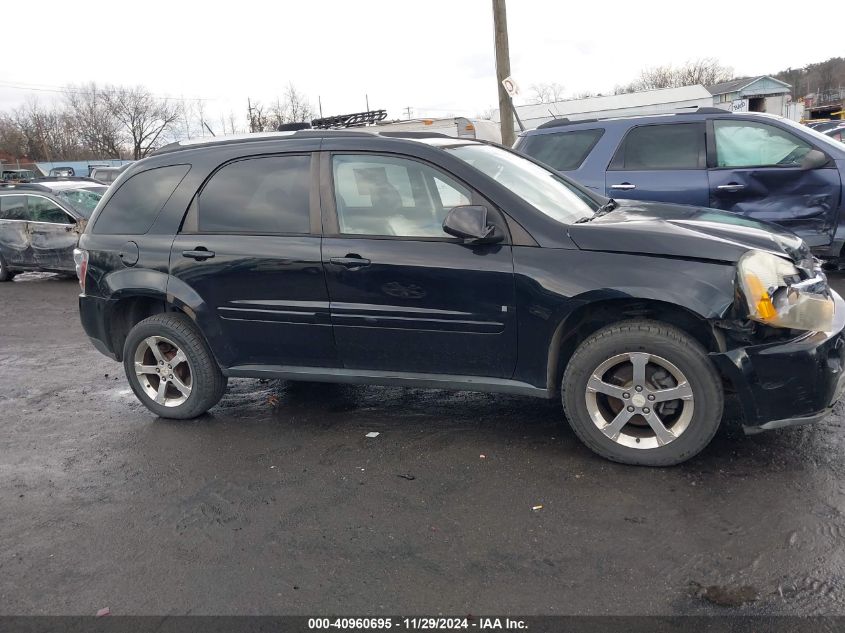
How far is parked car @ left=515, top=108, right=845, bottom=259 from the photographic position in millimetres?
6863

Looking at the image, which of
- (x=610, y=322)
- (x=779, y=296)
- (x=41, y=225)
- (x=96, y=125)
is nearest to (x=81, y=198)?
(x=41, y=225)

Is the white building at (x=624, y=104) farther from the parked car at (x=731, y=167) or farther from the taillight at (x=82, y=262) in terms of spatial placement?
the taillight at (x=82, y=262)

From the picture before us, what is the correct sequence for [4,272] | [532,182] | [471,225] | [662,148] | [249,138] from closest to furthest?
1. [471,225]
2. [532,182]
3. [249,138]
4. [662,148]
5. [4,272]

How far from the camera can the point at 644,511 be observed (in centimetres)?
318

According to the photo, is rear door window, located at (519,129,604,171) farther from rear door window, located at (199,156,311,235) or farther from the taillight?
the taillight

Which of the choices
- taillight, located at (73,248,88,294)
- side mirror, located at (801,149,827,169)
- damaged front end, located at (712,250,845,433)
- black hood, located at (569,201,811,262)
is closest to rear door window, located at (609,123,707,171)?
side mirror, located at (801,149,827,169)

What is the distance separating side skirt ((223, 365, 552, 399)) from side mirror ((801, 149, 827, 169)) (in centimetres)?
468

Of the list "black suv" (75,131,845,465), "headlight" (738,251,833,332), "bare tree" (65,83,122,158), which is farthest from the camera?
"bare tree" (65,83,122,158)

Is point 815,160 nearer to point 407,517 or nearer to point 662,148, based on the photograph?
point 662,148

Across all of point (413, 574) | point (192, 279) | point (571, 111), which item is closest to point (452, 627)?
point (413, 574)

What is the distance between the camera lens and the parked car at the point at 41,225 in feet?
35.1

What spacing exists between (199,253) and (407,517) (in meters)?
2.22

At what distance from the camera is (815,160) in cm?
669

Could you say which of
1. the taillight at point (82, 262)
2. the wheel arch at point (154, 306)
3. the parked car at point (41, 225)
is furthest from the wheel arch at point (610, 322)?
the parked car at point (41, 225)
